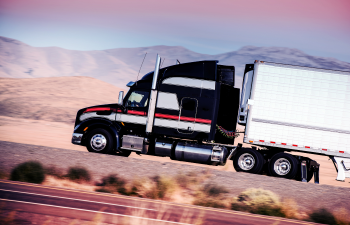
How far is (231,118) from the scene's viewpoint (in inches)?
540

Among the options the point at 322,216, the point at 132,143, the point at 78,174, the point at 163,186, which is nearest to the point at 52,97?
the point at 132,143

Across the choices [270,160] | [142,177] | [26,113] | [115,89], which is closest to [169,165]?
[142,177]

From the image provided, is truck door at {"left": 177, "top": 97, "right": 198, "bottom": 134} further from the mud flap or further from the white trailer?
the mud flap

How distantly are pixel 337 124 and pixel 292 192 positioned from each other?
319cm

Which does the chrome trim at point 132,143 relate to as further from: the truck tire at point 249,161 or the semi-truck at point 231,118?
the truck tire at point 249,161

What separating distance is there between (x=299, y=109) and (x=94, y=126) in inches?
313

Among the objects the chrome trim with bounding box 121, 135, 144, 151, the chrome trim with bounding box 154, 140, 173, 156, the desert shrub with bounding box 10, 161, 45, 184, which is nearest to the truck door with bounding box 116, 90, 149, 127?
the chrome trim with bounding box 121, 135, 144, 151

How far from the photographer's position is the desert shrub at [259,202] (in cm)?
966

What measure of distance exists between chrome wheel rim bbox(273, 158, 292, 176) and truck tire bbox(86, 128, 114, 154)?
6476 millimetres

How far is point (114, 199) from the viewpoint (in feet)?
29.5

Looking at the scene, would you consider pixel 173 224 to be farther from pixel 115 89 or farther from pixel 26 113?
pixel 115 89

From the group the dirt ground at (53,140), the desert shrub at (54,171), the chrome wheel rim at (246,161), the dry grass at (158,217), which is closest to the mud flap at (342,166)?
the dirt ground at (53,140)

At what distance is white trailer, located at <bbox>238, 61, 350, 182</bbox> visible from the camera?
39.4 ft

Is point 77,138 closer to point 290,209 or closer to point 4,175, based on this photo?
point 4,175
